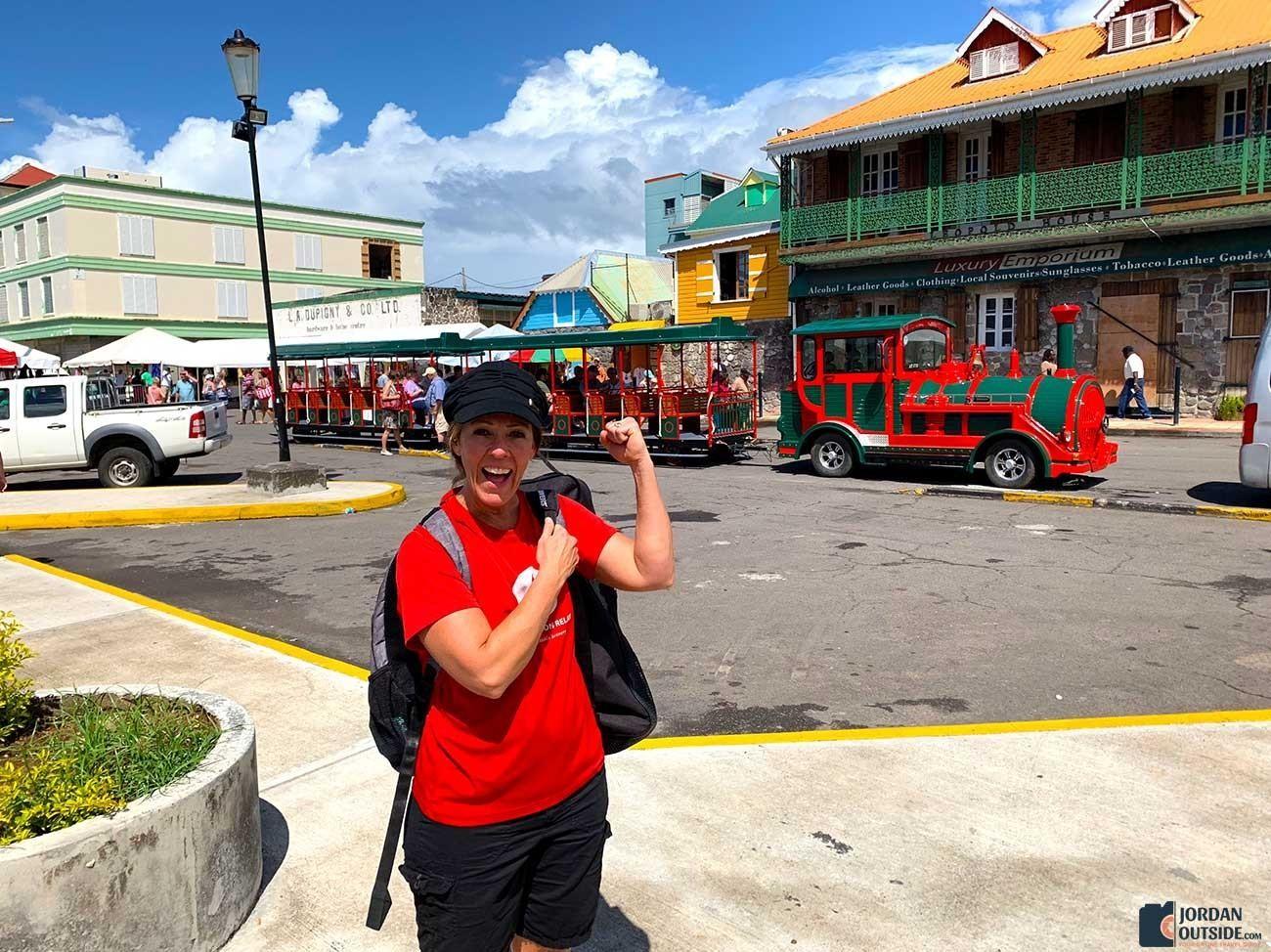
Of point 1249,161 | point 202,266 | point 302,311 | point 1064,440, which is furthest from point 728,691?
point 202,266

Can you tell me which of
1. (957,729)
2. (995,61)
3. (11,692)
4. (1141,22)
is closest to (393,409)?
(995,61)

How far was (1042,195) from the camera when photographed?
23422mm

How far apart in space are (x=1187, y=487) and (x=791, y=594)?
7786 mm

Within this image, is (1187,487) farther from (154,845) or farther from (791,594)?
(154,845)

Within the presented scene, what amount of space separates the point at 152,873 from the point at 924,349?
12.9 m

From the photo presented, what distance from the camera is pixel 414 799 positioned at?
2.22 m

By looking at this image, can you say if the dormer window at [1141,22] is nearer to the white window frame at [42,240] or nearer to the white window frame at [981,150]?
the white window frame at [981,150]

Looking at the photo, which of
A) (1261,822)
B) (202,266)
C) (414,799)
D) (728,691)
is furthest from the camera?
(202,266)

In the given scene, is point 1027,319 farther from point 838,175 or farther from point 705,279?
point 705,279

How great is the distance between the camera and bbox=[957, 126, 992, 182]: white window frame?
2522 centimetres

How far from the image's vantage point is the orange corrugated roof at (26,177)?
5784cm

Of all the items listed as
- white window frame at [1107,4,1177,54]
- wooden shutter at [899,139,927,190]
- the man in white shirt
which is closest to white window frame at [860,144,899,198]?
wooden shutter at [899,139,927,190]

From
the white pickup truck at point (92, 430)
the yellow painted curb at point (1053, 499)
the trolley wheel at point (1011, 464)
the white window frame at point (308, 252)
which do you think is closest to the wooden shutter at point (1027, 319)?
the trolley wheel at point (1011, 464)

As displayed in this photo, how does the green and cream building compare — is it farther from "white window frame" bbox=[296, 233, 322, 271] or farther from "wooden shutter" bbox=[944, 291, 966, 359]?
"wooden shutter" bbox=[944, 291, 966, 359]
